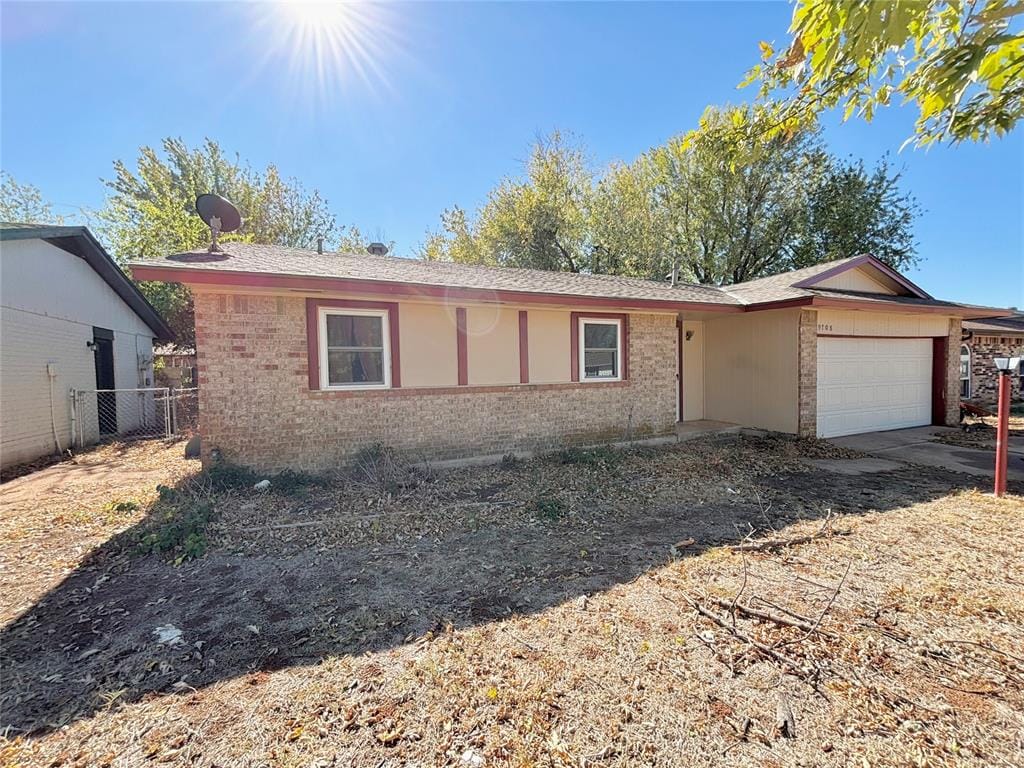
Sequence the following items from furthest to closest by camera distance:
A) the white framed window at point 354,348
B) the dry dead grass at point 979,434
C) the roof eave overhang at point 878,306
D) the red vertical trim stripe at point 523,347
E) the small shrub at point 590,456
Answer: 1. the dry dead grass at point 979,434
2. the roof eave overhang at point 878,306
3. the red vertical trim stripe at point 523,347
4. the small shrub at point 590,456
5. the white framed window at point 354,348

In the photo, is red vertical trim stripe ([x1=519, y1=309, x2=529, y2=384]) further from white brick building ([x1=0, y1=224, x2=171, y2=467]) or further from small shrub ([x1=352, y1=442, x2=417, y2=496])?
white brick building ([x1=0, y1=224, x2=171, y2=467])

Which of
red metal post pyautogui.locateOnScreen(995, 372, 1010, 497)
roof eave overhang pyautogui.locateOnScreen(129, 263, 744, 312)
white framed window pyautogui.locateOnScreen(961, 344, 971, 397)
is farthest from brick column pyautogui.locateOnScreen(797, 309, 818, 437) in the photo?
white framed window pyautogui.locateOnScreen(961, 344, 971, 397)

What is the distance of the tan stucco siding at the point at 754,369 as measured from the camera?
929 centimetres

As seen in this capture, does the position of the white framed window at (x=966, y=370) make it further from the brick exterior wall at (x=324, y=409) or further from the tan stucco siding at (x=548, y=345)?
the tan stucco siding at (x=548, y=345)

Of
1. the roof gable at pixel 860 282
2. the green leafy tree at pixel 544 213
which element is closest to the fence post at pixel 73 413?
the green leafy tree at pixel 544 213

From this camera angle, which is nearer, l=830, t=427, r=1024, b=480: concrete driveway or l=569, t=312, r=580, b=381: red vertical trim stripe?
l=830, t=427, r=1024, b=480: concrete driveway

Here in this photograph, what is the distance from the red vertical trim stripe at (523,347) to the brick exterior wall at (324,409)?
0.68 feet

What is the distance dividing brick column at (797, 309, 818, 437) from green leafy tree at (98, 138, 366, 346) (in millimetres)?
19641

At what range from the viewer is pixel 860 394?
10156 millimetres

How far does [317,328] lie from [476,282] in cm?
264

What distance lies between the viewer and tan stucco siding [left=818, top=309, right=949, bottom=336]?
31.1ft

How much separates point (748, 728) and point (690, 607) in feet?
3.56

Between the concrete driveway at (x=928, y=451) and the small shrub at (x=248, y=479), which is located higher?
the small shrub at (x=248, y=479)

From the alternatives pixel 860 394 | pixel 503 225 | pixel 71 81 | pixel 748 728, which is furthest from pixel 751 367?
pixel 71 81
